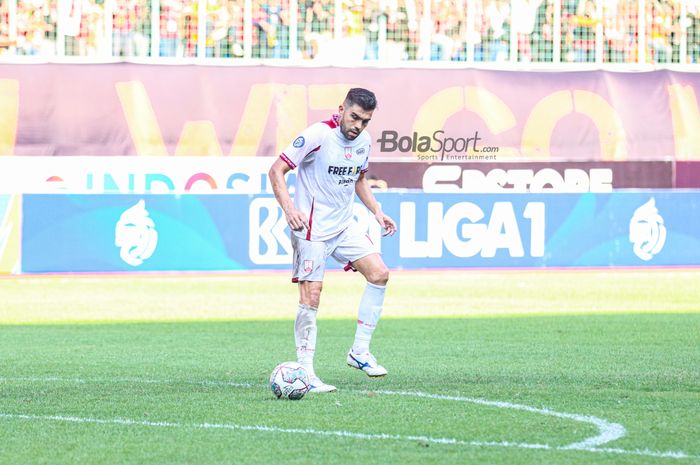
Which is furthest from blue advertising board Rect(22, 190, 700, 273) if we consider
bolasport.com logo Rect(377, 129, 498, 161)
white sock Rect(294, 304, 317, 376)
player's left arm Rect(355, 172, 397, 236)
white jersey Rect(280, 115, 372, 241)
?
white sock Rect(294, 304, 317, 376)

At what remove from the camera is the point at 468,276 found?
21625 millimetres

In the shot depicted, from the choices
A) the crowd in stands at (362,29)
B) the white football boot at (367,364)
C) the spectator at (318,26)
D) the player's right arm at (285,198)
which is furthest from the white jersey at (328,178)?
the spectator at (318,26)

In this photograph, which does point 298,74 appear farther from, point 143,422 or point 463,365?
point 143,422

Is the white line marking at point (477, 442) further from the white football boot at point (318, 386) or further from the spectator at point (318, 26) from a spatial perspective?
the spectator at point (318, 26)

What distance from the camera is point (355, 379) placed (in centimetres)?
969

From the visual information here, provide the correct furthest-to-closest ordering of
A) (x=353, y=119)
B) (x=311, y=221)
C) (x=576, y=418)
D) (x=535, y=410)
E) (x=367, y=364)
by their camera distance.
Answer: (x=367, y=364) → (x=311, y=221) → (x=353, y=119) → (x=535, y=410) → (x=576, y=418)

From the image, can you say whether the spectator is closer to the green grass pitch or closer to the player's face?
the green grass pitch

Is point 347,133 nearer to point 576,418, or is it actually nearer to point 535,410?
point 535,410

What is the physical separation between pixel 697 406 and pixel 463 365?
290 centimetres

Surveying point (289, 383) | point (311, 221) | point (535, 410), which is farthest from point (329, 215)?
point (535, 410)

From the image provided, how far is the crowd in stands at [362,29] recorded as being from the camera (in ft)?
81.0

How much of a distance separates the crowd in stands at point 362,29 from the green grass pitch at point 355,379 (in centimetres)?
713

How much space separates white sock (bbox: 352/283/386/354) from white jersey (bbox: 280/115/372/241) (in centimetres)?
54

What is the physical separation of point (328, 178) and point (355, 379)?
1532 millimetres
